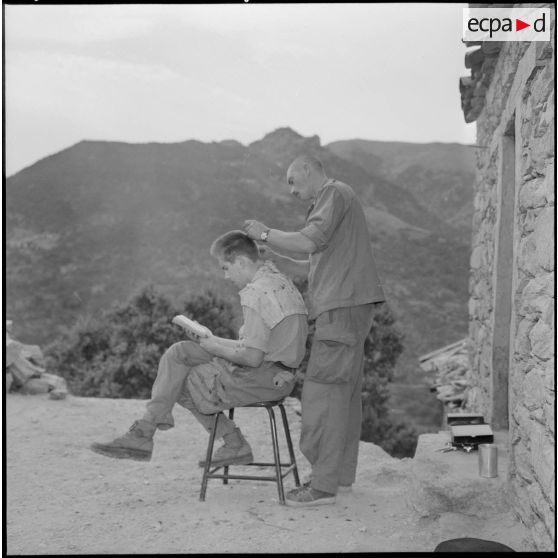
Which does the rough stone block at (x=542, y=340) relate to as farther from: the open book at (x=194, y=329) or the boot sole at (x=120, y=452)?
the boot sole at (x=120, y=452)

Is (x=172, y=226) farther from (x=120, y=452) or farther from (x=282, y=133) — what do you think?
(x=120, y=452)

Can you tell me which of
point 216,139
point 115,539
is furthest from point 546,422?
point 216,139

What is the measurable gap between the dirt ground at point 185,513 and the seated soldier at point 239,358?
1.27 feet

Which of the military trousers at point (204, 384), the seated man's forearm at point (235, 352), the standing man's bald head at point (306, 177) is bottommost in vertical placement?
the military trousers at point (204, 384)

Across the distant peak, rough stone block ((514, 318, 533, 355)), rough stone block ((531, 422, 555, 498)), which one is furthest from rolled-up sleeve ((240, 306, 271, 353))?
the distant peak

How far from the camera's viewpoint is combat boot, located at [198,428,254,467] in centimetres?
393

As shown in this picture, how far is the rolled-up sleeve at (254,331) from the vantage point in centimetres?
350

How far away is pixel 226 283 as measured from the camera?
20594mm

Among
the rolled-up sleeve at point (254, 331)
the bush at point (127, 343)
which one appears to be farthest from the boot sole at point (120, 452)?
the bush at point (127, 343)

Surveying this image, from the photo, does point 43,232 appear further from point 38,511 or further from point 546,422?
point 546,422

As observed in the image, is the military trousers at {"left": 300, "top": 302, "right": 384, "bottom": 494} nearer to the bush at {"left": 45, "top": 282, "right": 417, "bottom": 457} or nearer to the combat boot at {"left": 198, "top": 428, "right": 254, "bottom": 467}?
the combat boot at {"left": 198, "top": 428, "right": 254, "bottom": 467}

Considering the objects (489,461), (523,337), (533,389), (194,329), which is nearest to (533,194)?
(523,337)

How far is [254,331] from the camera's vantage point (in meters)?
3.51

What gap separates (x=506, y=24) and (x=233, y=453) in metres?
2.77
